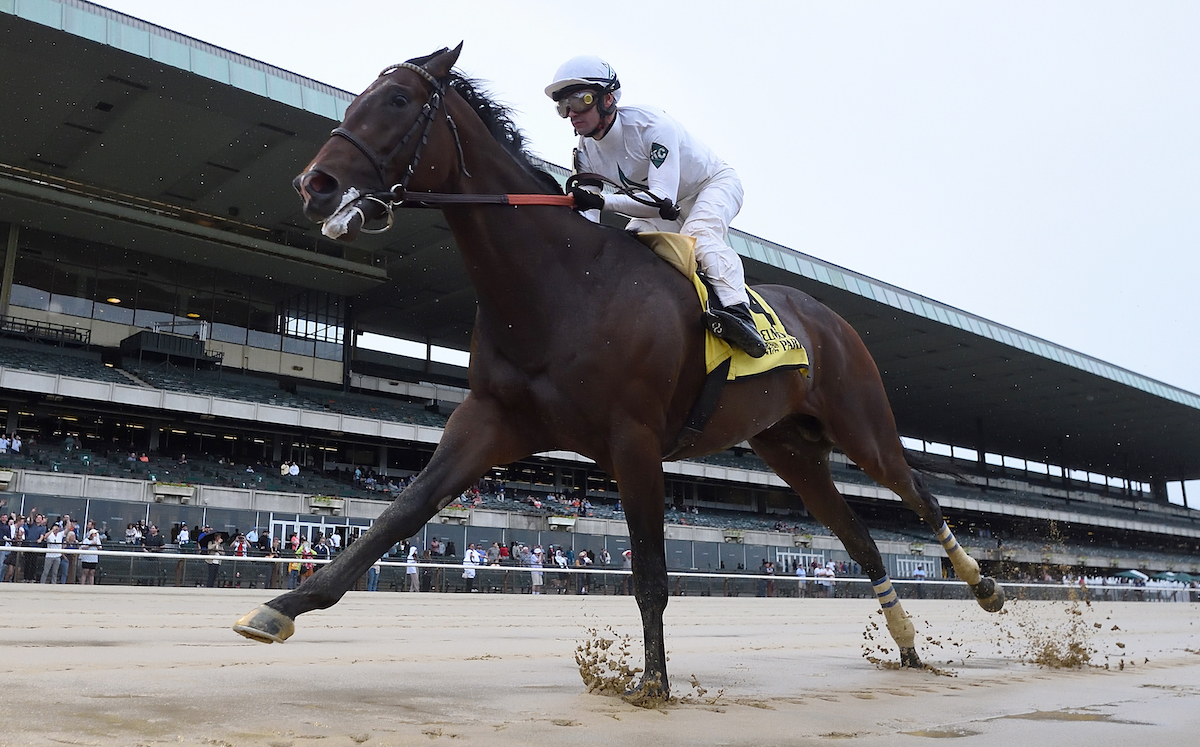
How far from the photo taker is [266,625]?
3.11 meters

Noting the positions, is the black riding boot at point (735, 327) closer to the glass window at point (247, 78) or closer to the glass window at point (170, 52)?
the glass window at point (170, 52)

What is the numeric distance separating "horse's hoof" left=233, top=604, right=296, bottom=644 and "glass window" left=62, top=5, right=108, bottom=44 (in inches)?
860

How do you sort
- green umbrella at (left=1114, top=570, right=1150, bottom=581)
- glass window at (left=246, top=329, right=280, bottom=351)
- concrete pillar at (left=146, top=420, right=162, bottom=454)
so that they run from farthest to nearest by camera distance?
green umbrella at (left=1114, top=570, right=1150, bottom=581) < glass window at (left=246, top=329, right=280, bottom=351) < concrete pillar at (left=146, top=420, right=162, bottom=454)

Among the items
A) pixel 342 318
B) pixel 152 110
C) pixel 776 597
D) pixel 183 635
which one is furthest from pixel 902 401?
pixel 183 635

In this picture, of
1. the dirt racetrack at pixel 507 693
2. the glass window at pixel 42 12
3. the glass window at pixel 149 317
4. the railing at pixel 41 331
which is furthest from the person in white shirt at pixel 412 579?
the glass window at pixel 149 317

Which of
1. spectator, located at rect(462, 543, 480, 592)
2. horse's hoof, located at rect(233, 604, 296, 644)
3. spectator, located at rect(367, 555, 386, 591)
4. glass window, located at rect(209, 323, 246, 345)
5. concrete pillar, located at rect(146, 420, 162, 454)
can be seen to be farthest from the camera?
glass window, located at rect(209, 323, 246, 345)

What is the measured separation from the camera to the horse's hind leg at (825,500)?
19.0 ft

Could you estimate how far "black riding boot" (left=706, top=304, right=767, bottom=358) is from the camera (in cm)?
443

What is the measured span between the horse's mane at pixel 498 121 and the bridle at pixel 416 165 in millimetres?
203

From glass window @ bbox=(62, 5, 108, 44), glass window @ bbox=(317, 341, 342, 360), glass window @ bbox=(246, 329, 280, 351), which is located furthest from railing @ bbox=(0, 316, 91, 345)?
glass window @ bbox=(62, 5, 108, 44)

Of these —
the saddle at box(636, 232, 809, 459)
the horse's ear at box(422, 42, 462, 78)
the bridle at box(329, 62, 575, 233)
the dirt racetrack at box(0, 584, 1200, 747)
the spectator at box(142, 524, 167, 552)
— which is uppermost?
the horse's ear at box(422, 42, 462, 78)

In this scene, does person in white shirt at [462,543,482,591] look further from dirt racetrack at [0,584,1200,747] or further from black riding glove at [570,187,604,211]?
black riding glove at [570,187,604,211]

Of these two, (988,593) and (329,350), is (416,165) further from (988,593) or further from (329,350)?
(329,350)

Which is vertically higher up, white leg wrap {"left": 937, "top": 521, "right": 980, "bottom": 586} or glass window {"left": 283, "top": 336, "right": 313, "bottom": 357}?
glass window {"left": 283, "top": 336, "right": 313, "bottom": 357}
